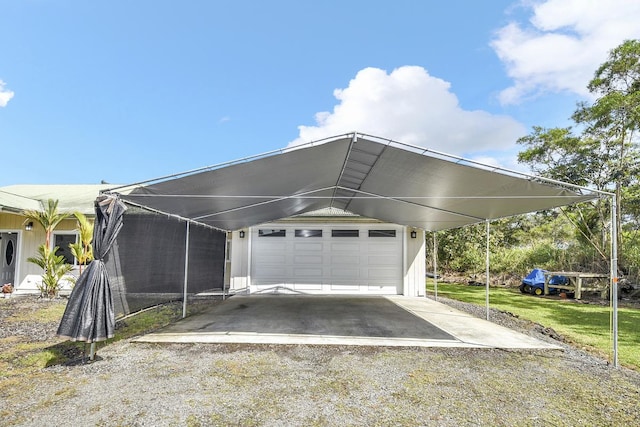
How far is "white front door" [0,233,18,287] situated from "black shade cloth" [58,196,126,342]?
8.86 m

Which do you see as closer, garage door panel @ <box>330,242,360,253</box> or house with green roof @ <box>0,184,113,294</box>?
house with green roof @ <box>0,184,113,294</box>

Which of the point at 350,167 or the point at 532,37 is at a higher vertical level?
the point at 532,37

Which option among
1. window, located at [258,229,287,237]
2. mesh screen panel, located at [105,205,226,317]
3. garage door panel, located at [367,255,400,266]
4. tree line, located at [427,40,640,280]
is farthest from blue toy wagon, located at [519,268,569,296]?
mesh screen panel, located at [105,205,226,317]

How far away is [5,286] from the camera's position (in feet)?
31.2

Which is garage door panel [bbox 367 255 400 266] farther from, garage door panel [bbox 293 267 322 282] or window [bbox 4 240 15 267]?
window [bbox 4 240 15 267]

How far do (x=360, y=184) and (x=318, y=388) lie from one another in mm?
3939

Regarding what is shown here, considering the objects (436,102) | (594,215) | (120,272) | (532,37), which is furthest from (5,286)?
(594,215)

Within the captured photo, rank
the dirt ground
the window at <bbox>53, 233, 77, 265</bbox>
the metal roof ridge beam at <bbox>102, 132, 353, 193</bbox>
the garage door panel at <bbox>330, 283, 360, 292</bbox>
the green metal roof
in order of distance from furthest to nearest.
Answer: the garage door panel at <bbox>330, 283, 360, 292</bbox> → the window at <bbox>53, 233, 77, 265</bbox> → the green metal roof → the metal roof ridge beam at <bbox>102, 132, 353, 193</bbox> → the dirt ground

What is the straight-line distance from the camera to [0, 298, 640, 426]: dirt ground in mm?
2773

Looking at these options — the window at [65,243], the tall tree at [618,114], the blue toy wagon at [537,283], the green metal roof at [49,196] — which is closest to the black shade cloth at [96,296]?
the green metal roof at [49,196]

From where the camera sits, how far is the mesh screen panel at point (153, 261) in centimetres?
488

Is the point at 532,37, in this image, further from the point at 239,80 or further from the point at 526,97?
the point at 239,80

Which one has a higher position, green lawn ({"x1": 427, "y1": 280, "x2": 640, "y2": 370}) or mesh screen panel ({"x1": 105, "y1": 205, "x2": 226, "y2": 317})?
mesh screen panel ({"x1": 105, "y1": 205, "x2": 226, "y2": 317})

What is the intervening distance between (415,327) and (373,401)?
11.0 ft
